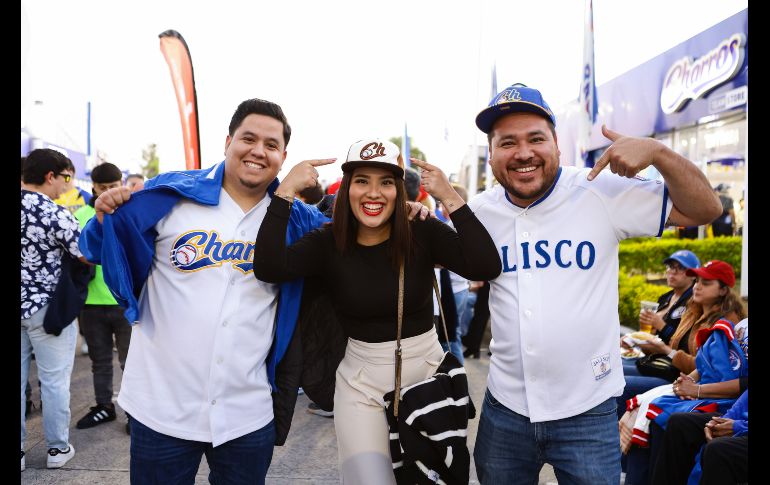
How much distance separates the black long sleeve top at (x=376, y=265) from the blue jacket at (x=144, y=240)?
0.15 metres

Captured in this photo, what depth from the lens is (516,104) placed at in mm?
2135

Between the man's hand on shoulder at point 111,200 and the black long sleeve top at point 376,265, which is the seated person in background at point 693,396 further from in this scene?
the man's hand on shoulder at point 111,200

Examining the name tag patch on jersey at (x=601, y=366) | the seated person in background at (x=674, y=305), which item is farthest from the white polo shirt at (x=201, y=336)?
the seated person in background at (x=674, y=305)

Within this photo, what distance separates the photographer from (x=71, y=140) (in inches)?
1049

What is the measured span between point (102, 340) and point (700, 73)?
456 inches

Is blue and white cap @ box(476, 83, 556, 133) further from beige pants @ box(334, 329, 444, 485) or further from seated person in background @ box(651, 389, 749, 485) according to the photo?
seated person in background @ box(651, 389, 749, 485)

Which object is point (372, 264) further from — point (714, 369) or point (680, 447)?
point (714, 369)

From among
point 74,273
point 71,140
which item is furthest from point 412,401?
point 71,140

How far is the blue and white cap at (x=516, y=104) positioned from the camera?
2133 millimetres

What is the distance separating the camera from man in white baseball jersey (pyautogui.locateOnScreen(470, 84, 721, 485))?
2018 millimetres

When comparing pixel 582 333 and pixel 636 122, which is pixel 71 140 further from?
pixel 582 333

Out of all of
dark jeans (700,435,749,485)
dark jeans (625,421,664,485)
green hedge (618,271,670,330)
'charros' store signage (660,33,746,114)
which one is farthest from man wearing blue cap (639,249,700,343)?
'charros' store signage (660,33,746,114)

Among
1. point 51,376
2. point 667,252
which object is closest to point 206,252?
point 51,376
